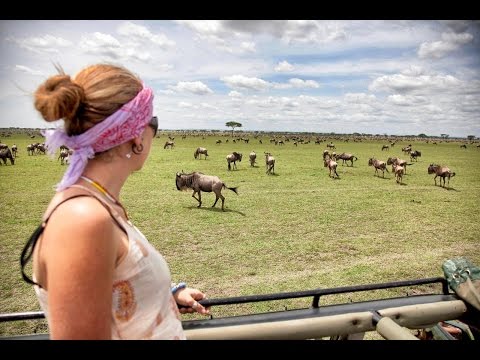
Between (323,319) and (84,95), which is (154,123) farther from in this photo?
(323,319)

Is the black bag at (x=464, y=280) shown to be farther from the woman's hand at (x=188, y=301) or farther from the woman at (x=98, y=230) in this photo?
the woman at (x=98, y=230)

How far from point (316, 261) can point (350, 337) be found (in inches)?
244

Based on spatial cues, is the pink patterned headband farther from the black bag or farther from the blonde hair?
the black bag

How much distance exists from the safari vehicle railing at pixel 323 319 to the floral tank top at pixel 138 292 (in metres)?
0.43

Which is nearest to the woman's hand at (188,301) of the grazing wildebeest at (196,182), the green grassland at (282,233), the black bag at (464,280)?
the black bag at (464,280)

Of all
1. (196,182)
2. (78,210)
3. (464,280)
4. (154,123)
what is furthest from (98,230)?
(196,182)

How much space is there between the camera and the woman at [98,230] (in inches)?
36.4

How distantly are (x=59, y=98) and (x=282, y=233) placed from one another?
30.3ft

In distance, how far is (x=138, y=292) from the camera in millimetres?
1142

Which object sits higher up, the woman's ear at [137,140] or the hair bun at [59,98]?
the hair bun at [59,98]
